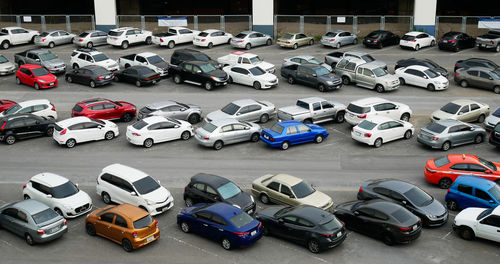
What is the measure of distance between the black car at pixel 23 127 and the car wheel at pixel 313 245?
1813cm

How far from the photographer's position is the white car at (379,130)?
3111 cm

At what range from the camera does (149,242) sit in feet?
70.5

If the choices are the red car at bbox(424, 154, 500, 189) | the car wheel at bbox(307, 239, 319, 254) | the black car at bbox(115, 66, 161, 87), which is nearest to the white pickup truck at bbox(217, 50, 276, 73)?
the black car at bbox(115, 66, 161, 87)

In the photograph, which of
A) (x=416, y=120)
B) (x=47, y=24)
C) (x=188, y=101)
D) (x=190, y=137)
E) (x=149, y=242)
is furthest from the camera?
(x=47, y=24)

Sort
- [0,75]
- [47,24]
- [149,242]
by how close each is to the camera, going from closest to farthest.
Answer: [149,242]
[0,75]
[47,24]

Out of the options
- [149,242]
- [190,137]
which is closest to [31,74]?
[190,137]

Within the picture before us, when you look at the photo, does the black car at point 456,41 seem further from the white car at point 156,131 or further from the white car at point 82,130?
the white car at point 82,130

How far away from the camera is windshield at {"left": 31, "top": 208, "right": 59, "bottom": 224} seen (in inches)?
855

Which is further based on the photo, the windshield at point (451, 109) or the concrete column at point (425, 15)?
the concrete column at point (425, 15)

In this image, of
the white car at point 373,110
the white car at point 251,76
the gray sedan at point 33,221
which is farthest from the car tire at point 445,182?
the white car at point 251,76

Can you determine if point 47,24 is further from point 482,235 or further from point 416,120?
point 482,235

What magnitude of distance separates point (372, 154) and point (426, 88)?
12.3 metres

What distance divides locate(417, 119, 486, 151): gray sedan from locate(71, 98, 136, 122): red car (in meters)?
16.3

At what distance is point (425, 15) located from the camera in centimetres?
5425
